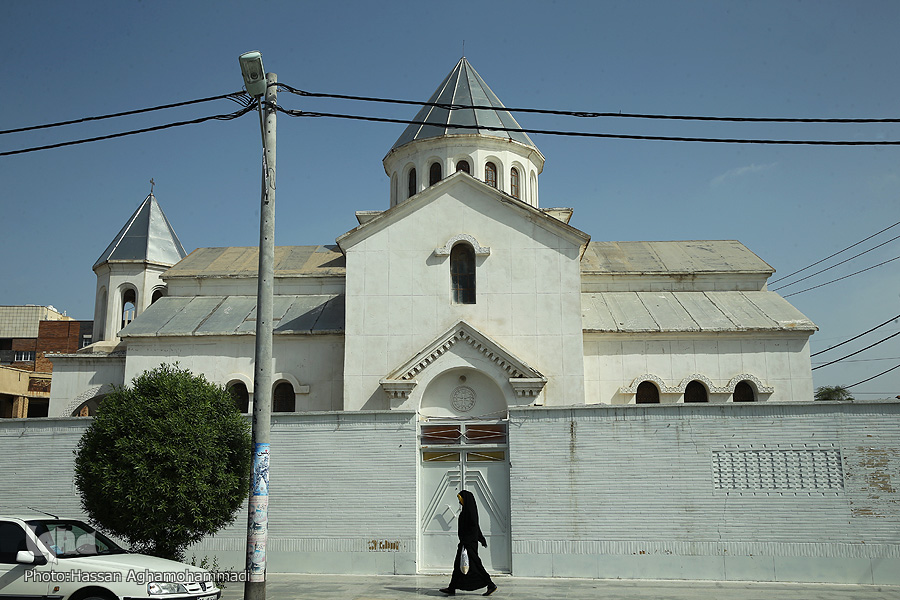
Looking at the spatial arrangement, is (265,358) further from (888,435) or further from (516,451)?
(888,435)

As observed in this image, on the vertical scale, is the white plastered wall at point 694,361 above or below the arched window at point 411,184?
below

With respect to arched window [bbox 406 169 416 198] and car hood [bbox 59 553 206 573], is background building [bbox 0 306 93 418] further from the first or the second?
car hood [bbox 59 553 206 573]

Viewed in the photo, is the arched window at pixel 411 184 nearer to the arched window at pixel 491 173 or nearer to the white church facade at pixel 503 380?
the white church facade at pixel 503 380

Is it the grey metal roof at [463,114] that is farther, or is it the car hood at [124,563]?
the grey metal roof at [463,114]

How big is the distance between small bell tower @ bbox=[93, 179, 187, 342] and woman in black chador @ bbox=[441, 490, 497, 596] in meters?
20.8

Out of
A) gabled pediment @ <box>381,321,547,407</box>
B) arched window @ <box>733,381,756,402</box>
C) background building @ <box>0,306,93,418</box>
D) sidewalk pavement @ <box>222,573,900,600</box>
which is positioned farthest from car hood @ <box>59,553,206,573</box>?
background building @ <box>0,306,93,418</box>

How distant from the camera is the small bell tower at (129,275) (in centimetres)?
3092

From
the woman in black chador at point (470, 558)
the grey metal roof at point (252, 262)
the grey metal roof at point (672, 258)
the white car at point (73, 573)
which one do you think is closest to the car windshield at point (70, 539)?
the white car at point (73, 573)

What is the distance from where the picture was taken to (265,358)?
12164 millimetres

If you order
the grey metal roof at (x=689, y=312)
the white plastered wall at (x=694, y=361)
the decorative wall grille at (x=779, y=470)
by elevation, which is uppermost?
the grey metal roof at (x=689, y=312)

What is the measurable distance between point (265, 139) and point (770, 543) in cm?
1152

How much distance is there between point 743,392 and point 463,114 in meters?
13.5

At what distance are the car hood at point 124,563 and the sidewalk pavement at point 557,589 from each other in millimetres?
2506

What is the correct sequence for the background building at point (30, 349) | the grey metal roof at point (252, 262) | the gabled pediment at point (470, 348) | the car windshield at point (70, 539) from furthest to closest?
the background building at point (30, 349) < the grey metal roof at point (252, 262) < the gabled pediment at point (470, 348) < the car windshield at point (70, 539)
